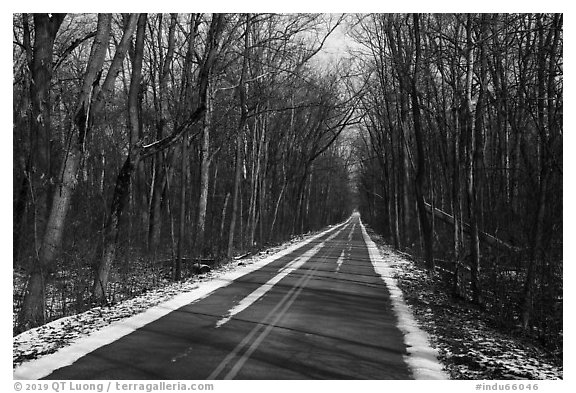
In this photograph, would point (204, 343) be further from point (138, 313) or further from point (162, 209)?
point (162, 209)

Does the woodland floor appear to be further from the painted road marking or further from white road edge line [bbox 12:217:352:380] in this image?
the painted road marking

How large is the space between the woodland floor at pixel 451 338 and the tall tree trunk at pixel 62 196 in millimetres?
971

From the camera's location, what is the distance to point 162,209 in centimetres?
2642

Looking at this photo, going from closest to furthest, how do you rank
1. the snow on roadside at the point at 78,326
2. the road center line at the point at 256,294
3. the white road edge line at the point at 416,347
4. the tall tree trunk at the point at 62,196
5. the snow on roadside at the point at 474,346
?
1. the white road edge line at the point at 416,347
2. the snow on roadside at the point at 474,346
3. the snow on roadside at the point at 78,326
4. the road center line at the point at 256,294
5. the tall tree trunk at the point at 62,196

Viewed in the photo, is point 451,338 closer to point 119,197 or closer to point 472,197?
point 472,197

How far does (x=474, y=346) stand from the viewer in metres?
7.08

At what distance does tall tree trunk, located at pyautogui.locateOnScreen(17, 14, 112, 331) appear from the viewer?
8945mm

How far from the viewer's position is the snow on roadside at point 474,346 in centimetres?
587

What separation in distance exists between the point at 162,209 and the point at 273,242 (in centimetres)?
753

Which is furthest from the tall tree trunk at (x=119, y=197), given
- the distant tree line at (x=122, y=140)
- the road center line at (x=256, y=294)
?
the road center line at (x=256, y=294)

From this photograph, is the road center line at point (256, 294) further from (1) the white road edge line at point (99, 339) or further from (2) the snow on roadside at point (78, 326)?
(2) the snow on roadside at point (78, 326)

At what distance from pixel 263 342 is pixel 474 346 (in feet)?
10.2

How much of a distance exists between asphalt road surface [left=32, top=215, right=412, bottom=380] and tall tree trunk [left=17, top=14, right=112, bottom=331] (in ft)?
8.60

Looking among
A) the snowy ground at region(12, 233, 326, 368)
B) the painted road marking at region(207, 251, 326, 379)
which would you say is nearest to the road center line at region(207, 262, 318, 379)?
the painted road marking at region(207, 251, 326, 379)
